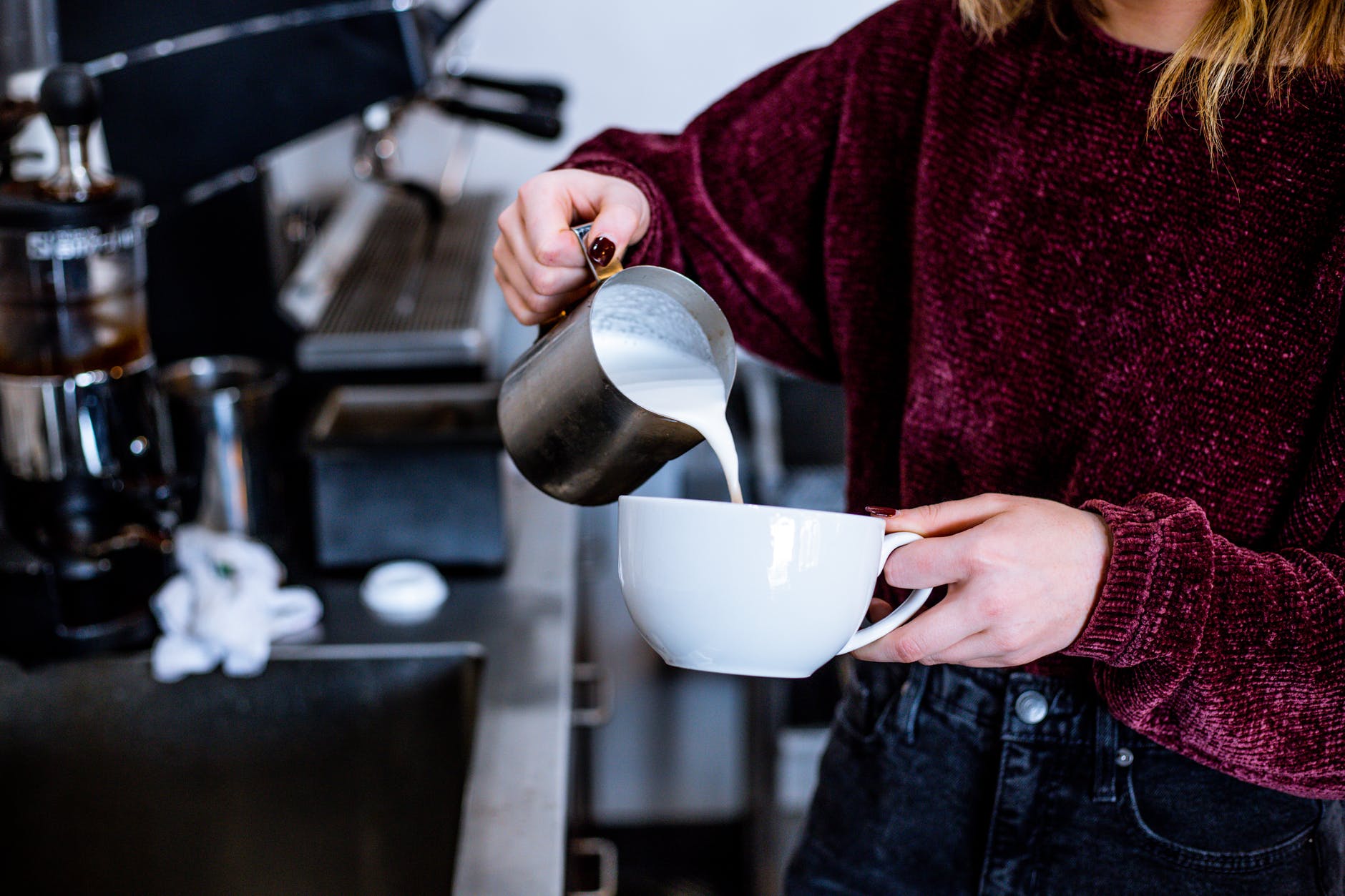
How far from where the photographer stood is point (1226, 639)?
627 mm

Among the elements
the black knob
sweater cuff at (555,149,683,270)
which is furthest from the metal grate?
sweater cuff at (555,149,683,270)

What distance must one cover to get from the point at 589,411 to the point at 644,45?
1.79 metres

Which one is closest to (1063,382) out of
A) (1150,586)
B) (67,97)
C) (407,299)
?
(1150,586)

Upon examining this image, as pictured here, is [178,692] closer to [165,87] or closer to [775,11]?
[165,87]

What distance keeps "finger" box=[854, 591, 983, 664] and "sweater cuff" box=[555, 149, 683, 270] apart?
325 millimetres

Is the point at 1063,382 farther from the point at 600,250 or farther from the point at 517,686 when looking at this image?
the point at 517,686

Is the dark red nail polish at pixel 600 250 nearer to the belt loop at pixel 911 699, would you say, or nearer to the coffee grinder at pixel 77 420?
the belt loop at pixel 911 699

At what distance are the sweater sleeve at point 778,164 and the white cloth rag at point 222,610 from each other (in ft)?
1.71

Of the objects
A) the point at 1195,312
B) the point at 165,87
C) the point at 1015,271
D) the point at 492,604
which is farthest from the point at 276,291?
the point at 1195,312

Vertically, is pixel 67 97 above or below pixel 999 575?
above

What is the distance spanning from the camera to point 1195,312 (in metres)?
0.72

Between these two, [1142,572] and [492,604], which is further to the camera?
[492,604]

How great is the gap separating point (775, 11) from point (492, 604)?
1.51 metres

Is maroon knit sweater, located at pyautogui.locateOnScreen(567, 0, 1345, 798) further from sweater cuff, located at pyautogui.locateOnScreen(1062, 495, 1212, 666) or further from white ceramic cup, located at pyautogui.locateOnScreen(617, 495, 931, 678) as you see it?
white ceramic cup, located at pyautogui.locateOnScreen(617, 495, 931, 678)
